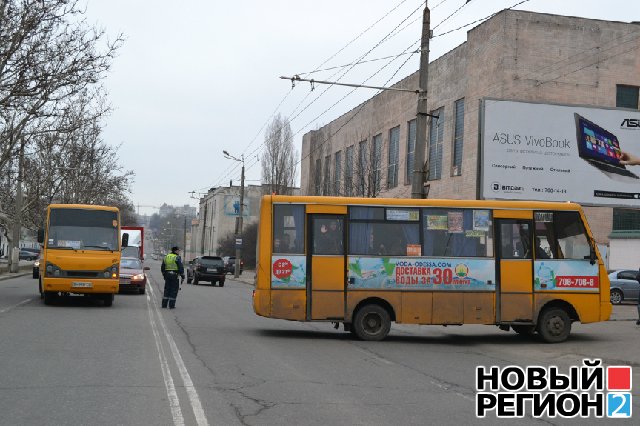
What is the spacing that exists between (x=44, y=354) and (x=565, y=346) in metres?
10.2

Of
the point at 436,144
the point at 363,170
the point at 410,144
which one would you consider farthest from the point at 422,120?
the point at 410,144

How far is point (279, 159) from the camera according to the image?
234 ft

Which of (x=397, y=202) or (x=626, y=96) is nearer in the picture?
(x=397, y=202)

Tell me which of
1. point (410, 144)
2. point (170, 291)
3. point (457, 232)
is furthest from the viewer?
point (410, 144)

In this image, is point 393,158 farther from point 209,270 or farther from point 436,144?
point 209,270

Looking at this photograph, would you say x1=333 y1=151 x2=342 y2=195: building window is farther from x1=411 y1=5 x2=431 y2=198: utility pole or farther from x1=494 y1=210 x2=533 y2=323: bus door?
x1=494 y1=210 x2=533 y2=323: bus door

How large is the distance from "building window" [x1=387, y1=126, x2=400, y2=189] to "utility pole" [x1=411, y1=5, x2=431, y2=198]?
31861mm

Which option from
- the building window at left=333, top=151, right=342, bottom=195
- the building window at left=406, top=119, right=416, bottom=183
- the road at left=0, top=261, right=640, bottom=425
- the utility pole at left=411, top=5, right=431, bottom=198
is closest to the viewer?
the road at left=0, top=261, right=640, bottom=425

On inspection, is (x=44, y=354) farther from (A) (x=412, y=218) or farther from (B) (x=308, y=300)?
(A) (x=412, y=218)

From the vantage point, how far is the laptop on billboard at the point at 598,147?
27625 mm

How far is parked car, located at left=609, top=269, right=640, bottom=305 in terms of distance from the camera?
3444 centimetres

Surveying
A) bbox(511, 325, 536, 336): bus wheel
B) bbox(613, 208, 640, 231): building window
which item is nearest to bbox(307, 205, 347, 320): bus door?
bbox(511, 325, 536, 336): bus wheel

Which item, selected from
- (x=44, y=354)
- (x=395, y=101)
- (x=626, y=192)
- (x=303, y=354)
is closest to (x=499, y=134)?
(x=626, y=192)

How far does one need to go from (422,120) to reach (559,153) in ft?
25.6
